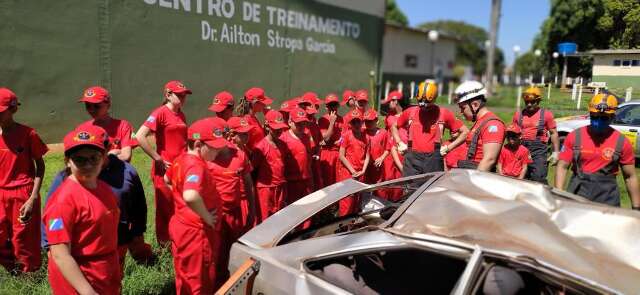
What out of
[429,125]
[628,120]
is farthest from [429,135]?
[628,120]

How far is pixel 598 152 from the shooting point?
4.16m

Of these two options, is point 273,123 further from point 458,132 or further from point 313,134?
point 458,132

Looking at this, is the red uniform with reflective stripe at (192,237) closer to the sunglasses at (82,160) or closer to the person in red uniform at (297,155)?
the sunglasses at (82,160)

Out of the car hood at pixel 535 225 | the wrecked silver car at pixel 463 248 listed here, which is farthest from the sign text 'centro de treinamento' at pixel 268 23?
the car hood at pixel 535 225

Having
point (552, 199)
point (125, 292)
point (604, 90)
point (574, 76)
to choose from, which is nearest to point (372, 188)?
point (552, 199)

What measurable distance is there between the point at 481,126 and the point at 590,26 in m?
3.71

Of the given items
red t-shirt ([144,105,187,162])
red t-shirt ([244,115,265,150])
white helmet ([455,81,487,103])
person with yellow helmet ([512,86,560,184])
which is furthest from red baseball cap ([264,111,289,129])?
person with yellow helmet ([512,86,560,184])

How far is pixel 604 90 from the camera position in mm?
5590

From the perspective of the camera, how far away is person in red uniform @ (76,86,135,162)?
412cm

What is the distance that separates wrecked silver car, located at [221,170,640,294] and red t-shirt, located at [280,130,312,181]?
5.27 ft

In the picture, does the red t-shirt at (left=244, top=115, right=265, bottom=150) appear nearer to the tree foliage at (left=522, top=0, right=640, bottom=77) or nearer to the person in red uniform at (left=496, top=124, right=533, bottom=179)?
the person in red uniform at (left=496, top=124, right=533, bottom=179)

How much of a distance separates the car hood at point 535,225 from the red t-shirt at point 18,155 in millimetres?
3390

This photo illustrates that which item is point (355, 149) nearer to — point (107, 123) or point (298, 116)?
Result: point (298, 116)

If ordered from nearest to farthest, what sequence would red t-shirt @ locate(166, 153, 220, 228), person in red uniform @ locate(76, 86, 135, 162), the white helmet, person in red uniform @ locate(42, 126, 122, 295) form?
person in red uniform @ locate(42, 126, 122, 295) → red t-shirt @ locate(166, 153, 220, 228) → person in red uniform @ locate(76, 86, 135, 162) → the white helmet
